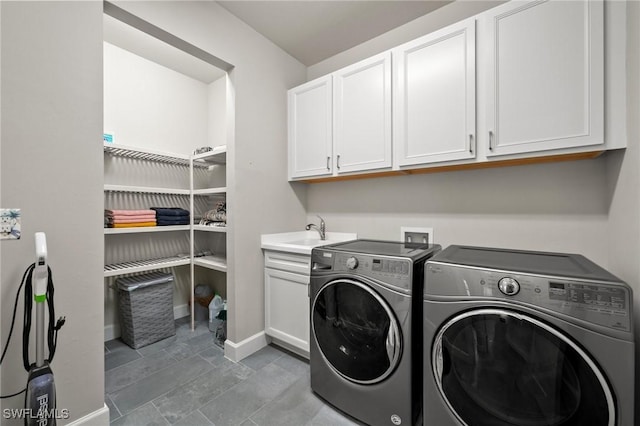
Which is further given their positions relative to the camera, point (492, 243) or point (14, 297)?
point (492, 243)

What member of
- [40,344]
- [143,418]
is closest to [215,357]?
[143,418]

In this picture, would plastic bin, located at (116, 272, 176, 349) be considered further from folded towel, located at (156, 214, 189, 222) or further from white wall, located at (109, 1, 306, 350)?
white wall, located at (109, 1, 306, 350)

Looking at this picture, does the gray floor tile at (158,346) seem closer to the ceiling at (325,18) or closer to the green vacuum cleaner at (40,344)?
the green vacuum cleaner at (40,344)

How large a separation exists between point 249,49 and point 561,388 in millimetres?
2742

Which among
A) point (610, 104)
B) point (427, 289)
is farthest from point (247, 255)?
point (610, 104)

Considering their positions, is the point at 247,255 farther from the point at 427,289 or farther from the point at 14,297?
the point at 427,289

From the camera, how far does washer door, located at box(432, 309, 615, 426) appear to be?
3.04 ft

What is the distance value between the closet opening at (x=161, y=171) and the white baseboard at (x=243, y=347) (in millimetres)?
281

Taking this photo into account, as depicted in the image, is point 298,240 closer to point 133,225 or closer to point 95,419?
point 133,225

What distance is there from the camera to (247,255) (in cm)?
214

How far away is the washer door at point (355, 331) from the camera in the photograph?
1.35 m

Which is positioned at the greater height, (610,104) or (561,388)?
(610,104)

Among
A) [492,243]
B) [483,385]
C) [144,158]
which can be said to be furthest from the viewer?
[144,158]

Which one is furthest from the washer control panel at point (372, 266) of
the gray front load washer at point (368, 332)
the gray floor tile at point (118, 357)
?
the gray floor tile at point (118, 357)
